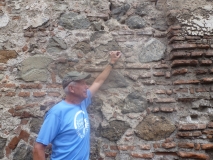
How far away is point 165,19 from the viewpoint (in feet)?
8.38

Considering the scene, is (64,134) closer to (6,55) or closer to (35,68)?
(35,68)

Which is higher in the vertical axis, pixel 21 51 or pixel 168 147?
pixel 21 51

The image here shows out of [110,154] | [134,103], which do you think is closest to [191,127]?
[134,103]

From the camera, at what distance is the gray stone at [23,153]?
2322mm

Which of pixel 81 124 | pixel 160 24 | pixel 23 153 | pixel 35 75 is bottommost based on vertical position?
pixel 23 153

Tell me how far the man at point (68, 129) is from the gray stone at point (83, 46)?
47 cm

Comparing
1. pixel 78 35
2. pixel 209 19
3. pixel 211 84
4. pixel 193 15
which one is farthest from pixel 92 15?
pixel 211 84

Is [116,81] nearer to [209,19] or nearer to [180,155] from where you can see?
[180,155]

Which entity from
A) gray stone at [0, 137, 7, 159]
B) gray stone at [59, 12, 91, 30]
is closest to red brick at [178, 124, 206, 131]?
gray stone at [59, 12, 91, 30]

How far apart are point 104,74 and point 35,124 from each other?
0.85m

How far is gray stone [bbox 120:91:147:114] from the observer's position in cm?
236

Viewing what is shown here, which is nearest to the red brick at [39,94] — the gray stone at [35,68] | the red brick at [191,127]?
the gray stone at [35,68]

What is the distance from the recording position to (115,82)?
2424 millimetres

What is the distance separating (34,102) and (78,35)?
84 centimetres
